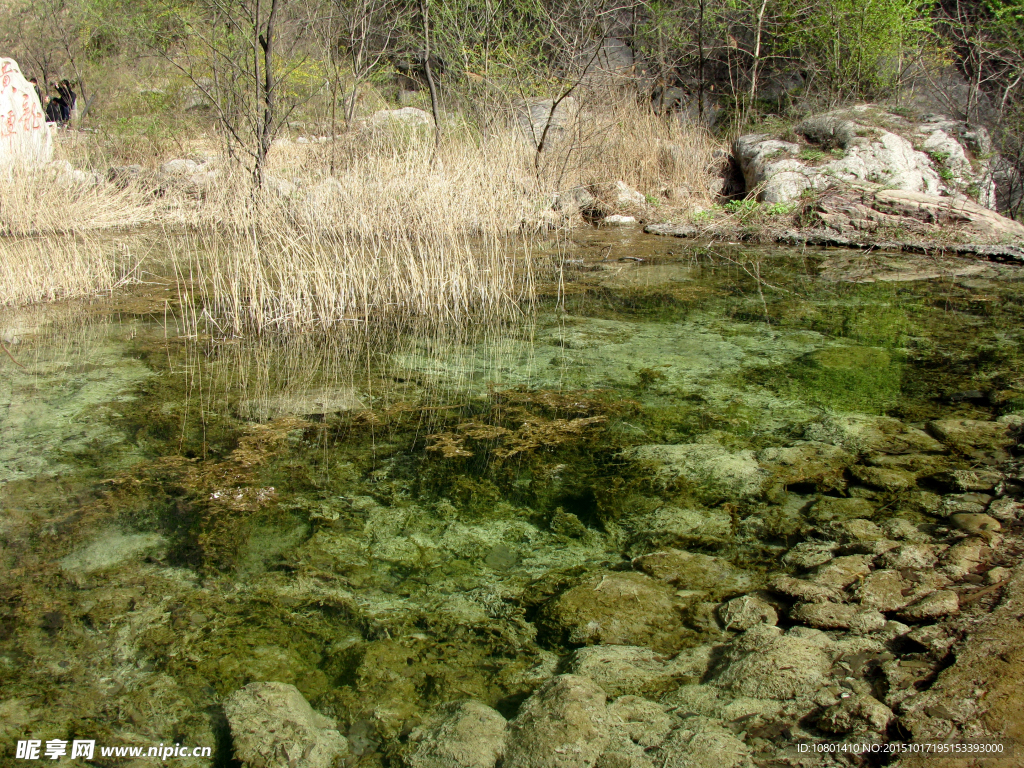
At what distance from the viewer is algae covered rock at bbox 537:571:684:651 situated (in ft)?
5.90

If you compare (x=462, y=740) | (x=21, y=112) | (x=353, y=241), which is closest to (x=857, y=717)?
(x=462, y=740)

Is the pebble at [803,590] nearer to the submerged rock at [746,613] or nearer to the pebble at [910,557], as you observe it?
the submerged rock at [746,613]

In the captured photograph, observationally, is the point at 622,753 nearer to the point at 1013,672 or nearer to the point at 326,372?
the point at 1013,672

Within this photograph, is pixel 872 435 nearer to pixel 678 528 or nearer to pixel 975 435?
pixel 975 435

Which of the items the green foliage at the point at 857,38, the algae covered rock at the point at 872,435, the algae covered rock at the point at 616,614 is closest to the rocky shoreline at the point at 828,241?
the green foliage at the point at 857,38

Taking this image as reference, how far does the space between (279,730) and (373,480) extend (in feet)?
3.91

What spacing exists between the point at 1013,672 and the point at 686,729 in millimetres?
642

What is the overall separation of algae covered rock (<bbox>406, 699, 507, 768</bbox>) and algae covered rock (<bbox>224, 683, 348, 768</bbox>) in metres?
0.16

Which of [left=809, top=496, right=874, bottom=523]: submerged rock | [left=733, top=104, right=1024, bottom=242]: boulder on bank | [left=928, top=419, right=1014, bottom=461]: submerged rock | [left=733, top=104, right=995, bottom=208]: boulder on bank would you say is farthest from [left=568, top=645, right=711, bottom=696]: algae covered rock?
[left=733, top=104, right=995, bottom=208]: boulder on bank

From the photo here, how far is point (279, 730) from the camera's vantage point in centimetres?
149

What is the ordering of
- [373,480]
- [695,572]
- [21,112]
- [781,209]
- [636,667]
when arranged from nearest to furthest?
[636,667] → [695,572] → [373,480] → [781,209] → [21,112]

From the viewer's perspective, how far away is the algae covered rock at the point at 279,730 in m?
1.44

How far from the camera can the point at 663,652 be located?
1.73 meters

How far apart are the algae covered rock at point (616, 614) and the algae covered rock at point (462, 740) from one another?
36 centimetres
